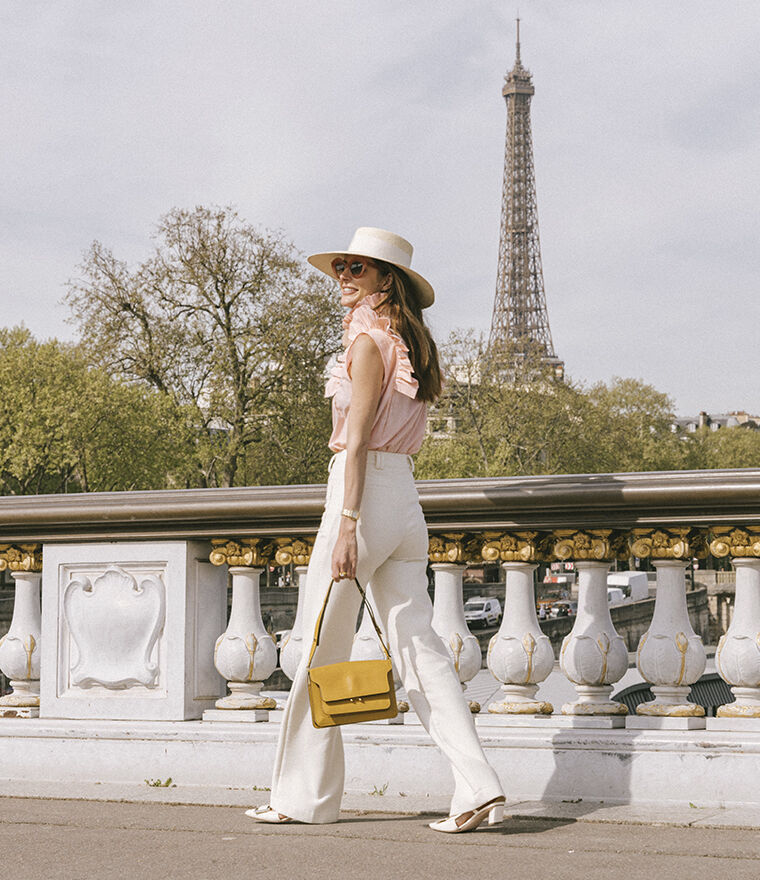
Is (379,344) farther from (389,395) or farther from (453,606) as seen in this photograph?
(453,606)

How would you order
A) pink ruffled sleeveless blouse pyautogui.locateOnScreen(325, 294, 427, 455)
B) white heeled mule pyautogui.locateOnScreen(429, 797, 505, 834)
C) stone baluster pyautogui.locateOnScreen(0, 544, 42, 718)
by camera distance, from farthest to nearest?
stone baluster pyautogui.locateOnScreen(0, 544, 42, 718) < pink ruffled sleeveless blouse pyautogui.locateOnScreen(325, 294, 427, 455) < white heeled mule pyautogui.locateOnScreen(429, 797, 505, 834)

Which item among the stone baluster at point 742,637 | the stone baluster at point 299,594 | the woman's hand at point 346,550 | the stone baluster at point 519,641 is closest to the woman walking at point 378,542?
the woman's hand at point 346,550

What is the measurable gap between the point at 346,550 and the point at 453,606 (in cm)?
98

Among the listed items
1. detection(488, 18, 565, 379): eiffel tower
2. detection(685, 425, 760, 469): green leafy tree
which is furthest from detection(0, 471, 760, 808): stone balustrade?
detection(488, 18, 565, 379): eiffel tower

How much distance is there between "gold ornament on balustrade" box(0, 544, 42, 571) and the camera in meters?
5.92

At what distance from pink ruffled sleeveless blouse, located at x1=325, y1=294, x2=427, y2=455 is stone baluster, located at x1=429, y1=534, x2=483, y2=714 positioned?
753 mm

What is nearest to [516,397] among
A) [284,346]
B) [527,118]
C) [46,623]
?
→ [284,346]

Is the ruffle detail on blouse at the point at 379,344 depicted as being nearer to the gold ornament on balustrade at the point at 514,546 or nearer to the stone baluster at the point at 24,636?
the gold ornament on balustrade at the point at 514,546

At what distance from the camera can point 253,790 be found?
5.20 m

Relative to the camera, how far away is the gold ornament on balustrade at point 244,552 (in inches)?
215

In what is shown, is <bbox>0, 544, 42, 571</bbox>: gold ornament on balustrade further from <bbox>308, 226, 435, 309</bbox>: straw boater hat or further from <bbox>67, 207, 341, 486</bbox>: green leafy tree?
<bbox>67, 207, 341, 486</bbox>: green leafy tree

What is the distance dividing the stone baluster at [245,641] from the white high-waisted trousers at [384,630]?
880 mm

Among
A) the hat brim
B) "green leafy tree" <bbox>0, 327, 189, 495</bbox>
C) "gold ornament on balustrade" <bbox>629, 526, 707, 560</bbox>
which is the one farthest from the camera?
"green leafy tree" <bbox>0, 327, 189, 495</bbox>

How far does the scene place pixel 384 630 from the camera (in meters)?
4.52
